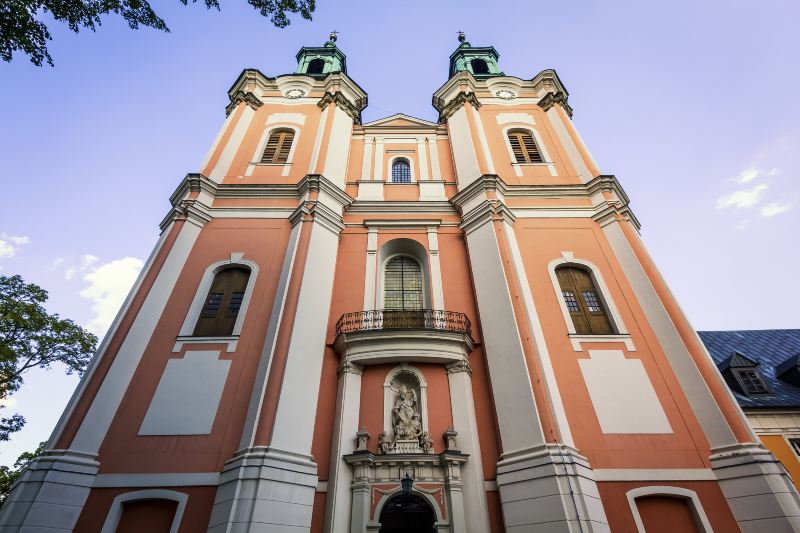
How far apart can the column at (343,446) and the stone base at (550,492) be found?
323 centimetres

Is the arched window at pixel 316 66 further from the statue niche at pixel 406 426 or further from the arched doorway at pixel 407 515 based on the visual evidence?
the arched doorway at pixel 407 515

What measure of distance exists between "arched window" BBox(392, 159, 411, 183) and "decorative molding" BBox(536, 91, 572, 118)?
6.94 meters

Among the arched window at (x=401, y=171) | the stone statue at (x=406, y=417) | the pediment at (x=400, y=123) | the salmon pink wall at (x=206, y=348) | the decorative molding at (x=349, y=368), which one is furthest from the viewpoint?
the pediment at (x=400, y=123)

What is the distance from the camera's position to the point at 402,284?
13406 millimetres

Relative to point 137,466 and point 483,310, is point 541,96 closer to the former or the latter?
point 483,310

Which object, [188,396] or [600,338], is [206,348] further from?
[600,338]

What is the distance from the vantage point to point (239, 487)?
7.79 meters

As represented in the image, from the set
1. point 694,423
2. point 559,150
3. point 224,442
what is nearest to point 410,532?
point 224,442

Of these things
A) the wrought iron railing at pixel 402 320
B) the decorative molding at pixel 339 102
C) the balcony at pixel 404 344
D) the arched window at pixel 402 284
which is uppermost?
the decorative molding at pixel 339 102

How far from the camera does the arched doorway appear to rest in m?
8.70

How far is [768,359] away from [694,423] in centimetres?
1418

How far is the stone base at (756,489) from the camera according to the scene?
755 centimetres

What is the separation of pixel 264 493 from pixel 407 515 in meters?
3.11

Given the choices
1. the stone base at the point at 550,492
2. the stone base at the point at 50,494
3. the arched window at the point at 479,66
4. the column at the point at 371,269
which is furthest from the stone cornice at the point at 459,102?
the stone base at the point at 50,494
